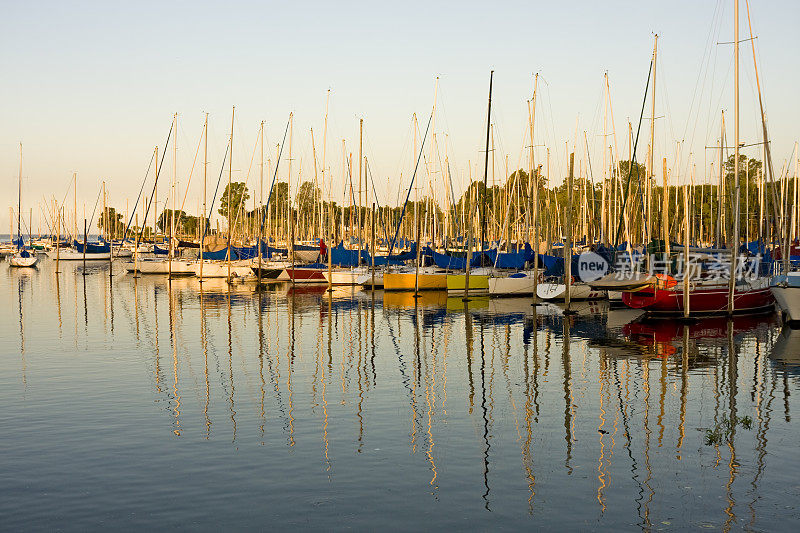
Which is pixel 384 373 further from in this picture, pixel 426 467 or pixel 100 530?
pixel 100 530

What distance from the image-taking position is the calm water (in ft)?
41.1

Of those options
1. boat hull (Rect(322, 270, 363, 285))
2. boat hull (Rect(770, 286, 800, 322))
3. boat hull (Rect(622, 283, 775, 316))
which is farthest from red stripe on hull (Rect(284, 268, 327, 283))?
boat hull (Rect(770, 286, 800, 322))

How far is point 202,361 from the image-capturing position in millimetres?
26984

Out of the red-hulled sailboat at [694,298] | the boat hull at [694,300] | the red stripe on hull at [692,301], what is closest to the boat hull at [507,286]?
the red-hulled sailboat at [694,298]

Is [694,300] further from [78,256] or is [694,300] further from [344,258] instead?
[78,256]

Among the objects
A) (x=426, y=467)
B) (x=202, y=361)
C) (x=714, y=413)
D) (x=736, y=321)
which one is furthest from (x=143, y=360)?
(x=736, y=321)

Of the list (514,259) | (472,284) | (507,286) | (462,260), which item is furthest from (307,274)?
(507,286)

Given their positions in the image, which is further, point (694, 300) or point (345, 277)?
point (345, 277)

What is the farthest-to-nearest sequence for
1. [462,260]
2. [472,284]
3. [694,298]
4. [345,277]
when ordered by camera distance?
[345,277]
[462,260]
[472,284]
[694,298]

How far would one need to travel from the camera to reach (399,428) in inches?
699

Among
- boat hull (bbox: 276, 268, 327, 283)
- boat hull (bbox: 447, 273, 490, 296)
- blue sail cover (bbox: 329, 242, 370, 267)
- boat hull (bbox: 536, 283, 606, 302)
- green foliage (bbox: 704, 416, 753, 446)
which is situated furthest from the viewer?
blue sail cover (bbox: 329, 242, 370, 267)

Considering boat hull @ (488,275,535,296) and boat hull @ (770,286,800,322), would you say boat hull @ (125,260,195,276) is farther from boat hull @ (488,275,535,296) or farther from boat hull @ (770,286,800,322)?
boat hull @ (770,286,800,322)

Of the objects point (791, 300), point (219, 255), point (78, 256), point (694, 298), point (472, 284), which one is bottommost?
point (472, 284)

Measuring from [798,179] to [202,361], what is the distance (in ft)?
193
